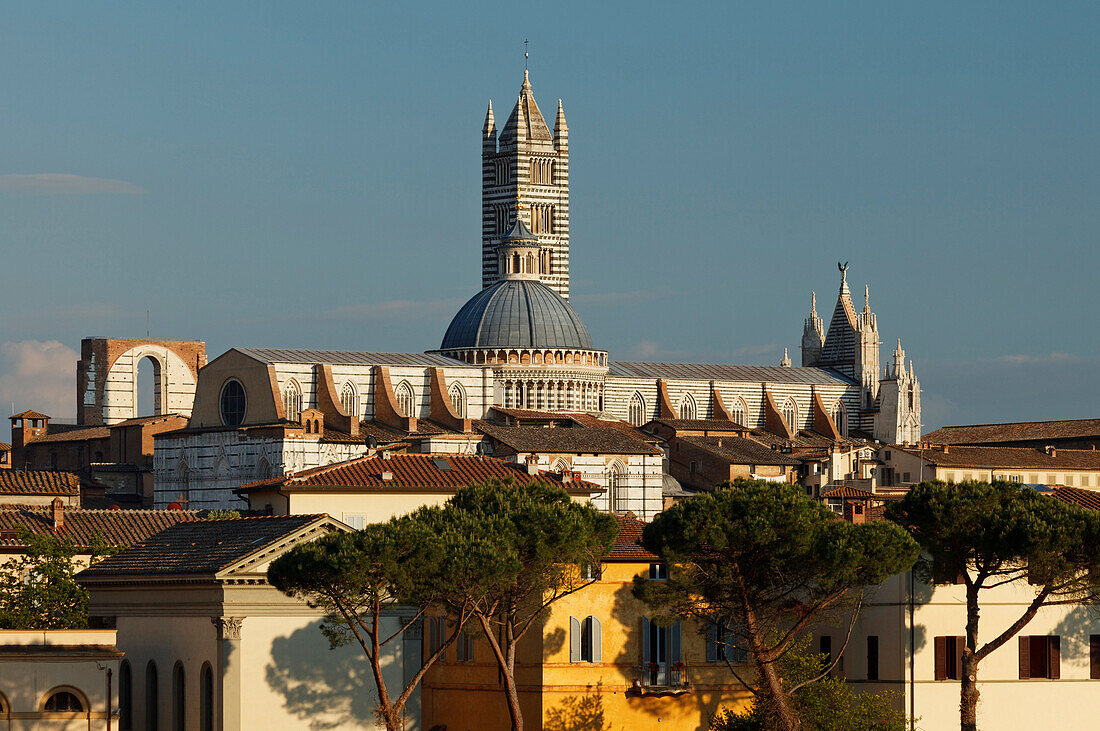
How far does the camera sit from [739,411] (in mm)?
103312

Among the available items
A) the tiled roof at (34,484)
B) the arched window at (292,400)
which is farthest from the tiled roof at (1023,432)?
the tiled roof at (34,484)

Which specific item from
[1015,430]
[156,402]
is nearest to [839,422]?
[1015,430]

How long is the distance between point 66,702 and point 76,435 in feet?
212

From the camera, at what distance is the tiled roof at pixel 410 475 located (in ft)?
151

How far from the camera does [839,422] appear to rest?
107 meters

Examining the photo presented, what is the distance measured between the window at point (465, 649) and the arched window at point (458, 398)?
4886 cm

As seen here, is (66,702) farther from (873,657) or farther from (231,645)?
(873,657)

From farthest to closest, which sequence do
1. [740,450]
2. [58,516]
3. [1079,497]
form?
[740,450], [1079,497], [58,516]

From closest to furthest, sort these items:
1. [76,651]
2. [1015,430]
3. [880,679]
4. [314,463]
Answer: [76,651]
[880,679]
[314,463]
[1015,430]

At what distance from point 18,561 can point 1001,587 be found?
19.7 metres

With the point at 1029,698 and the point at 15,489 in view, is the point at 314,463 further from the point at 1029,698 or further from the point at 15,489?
the point at 1029,698

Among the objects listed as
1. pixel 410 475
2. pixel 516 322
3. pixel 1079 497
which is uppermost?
pixel 516 322

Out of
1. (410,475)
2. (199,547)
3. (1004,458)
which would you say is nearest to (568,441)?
(1004,458)

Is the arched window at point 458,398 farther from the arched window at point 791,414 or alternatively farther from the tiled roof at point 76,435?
the arched window at point 791,414
